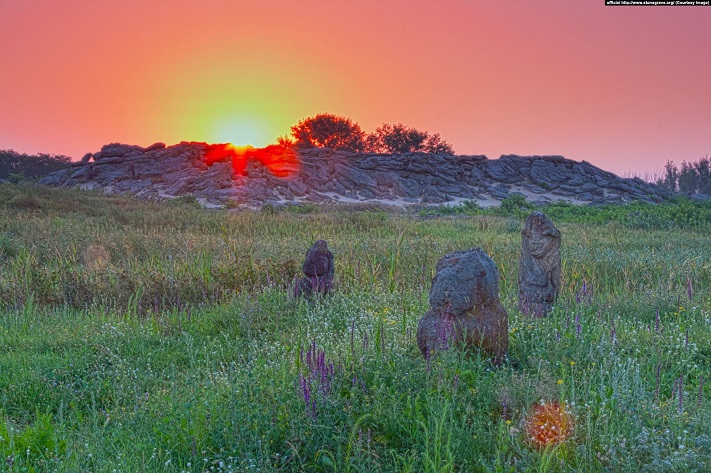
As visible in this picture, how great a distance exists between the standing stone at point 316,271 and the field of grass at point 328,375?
0.26 m

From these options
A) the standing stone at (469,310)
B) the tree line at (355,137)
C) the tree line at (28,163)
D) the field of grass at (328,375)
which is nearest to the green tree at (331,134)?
the tree line at (355,137)

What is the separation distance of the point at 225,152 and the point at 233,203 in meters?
15.9

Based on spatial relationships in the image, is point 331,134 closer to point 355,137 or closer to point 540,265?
point 355,137

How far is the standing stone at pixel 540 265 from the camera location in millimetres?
7305

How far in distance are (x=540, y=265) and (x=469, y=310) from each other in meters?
2.11

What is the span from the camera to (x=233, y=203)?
99.0 ft

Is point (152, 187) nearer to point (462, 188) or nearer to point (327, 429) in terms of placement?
point (462, 188)

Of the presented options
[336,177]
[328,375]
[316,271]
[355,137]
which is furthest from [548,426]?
[355,137]

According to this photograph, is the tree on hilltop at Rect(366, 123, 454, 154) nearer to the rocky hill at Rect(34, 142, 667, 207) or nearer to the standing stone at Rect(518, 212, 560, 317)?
the rocky hill at Rect(34, 142, 667, 207)

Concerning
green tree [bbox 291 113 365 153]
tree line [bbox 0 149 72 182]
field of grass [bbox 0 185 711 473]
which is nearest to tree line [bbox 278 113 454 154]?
green tree [bbox 291 113 365 153]

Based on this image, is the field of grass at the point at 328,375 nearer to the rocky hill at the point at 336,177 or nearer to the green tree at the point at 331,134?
the rocky hill at the point at 336,177

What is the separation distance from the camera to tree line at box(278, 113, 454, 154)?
56.5 m

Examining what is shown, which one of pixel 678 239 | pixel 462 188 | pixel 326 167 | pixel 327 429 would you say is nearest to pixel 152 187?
pixel 326 167

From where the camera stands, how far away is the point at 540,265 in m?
7.36
